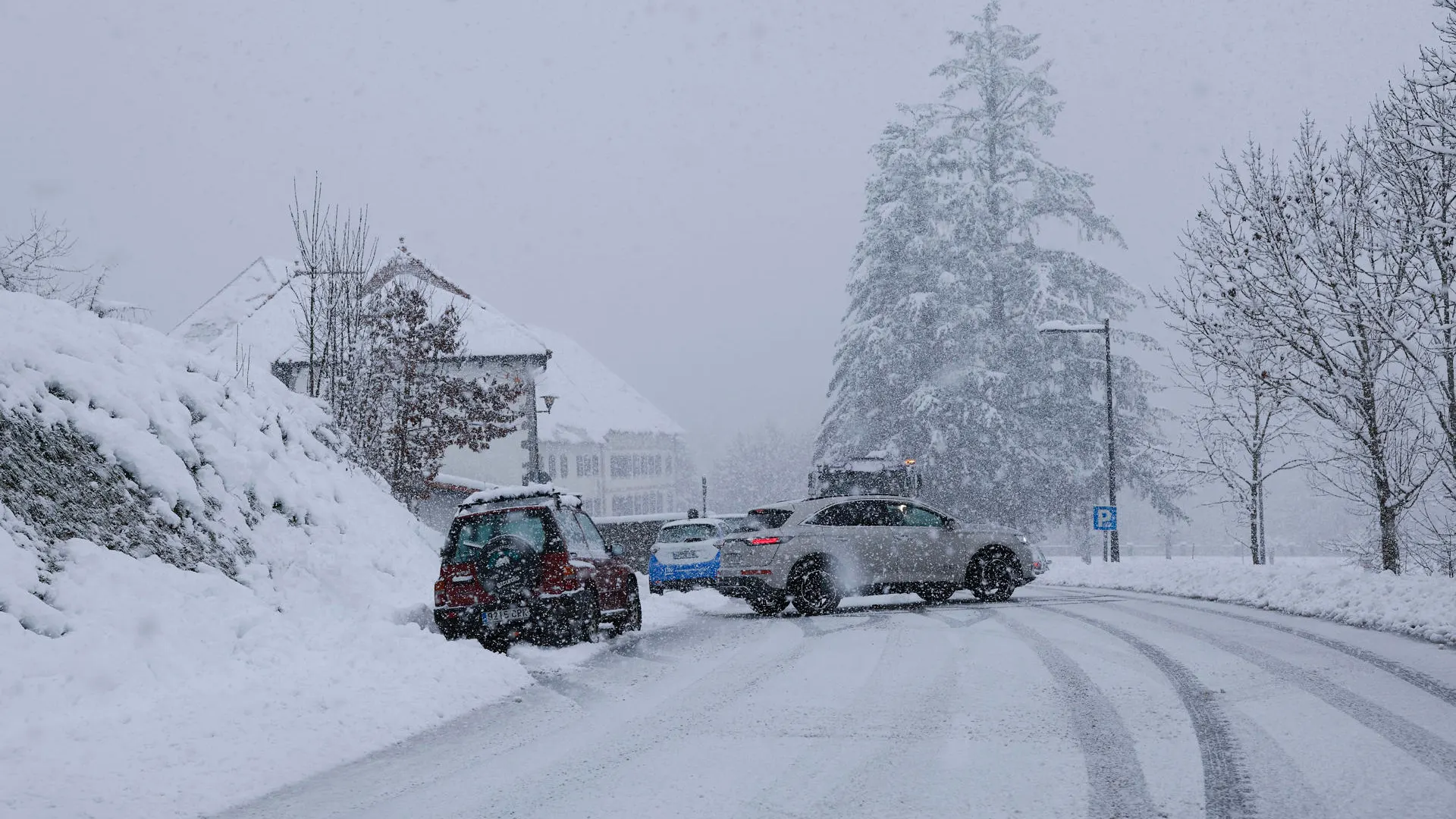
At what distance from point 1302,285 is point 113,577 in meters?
16.6

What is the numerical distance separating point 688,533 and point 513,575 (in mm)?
11056

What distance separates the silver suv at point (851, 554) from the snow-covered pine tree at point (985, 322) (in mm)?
21048

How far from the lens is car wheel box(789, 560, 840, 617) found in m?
17.2

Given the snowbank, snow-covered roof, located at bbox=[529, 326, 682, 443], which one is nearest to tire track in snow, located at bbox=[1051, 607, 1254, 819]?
the snowbank

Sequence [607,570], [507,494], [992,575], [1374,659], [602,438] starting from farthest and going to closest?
[602,438] → [992,575] → [607,570] → [507,494] → [1374,659]

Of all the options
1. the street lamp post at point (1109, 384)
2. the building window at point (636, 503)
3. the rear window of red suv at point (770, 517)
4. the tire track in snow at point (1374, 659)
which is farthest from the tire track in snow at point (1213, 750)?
the building window at point (636, 503)

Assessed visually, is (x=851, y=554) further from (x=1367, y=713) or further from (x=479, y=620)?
(x=1367, y=713)

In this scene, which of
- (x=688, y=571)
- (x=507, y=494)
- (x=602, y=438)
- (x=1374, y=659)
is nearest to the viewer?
(x=1374, y=659)

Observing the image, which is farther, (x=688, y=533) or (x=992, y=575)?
(x=688, y=533)

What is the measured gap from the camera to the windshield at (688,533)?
A: 23328mm

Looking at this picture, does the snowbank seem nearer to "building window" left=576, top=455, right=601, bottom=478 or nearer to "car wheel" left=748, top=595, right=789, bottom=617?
"car wheel" left=748, top=595, right=789, bottom=617

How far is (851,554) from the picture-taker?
1748 centimetres

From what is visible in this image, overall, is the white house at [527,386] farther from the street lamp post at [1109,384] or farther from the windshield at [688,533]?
the street lamp post at [1109,384]

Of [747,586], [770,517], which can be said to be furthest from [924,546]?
[747,586]
